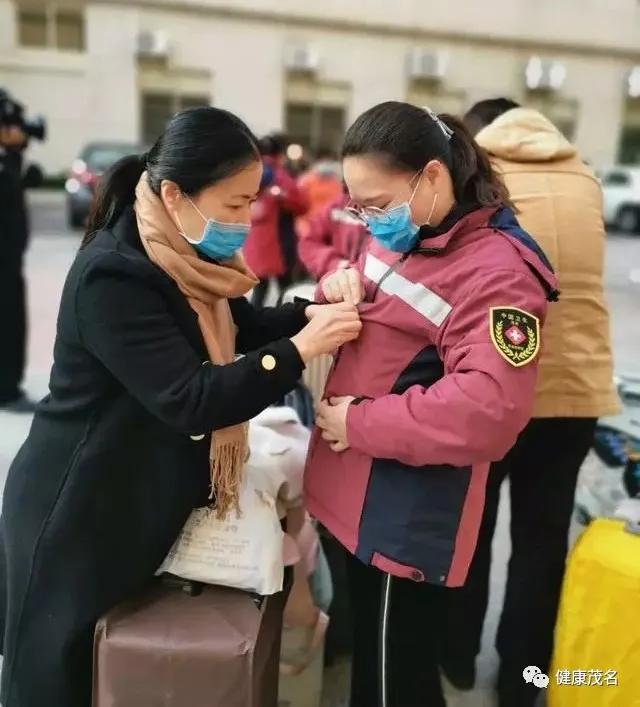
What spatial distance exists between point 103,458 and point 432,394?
21.5 inches

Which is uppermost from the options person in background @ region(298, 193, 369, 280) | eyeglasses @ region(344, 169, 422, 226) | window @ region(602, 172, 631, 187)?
eyeglasses @ region(344, 169, 422, 226)

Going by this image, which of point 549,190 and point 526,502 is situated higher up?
point 549,190

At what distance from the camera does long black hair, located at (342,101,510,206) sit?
1249 mm

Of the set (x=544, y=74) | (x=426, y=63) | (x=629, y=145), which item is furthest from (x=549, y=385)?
(x=629, y=145)

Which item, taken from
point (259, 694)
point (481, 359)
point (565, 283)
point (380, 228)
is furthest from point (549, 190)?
point (259, 694)

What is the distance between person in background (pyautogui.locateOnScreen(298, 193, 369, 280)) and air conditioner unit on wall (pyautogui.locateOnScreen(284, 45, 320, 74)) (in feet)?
41.7

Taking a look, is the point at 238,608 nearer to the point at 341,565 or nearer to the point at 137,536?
the point at 137,536

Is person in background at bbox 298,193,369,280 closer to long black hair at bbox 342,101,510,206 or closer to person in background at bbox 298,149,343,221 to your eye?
long black hair at bbox 342,101,510,206

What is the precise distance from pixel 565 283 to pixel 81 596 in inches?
45.2

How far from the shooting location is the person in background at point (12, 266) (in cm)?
351

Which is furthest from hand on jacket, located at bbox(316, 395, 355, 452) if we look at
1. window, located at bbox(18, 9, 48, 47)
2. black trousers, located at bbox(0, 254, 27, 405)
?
window, located at bbox(18, 9, 48, 47)

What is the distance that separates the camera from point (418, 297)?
1.28 meters

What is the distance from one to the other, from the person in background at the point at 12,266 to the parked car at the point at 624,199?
11.2 metres

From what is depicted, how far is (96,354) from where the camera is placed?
4.03 feet
